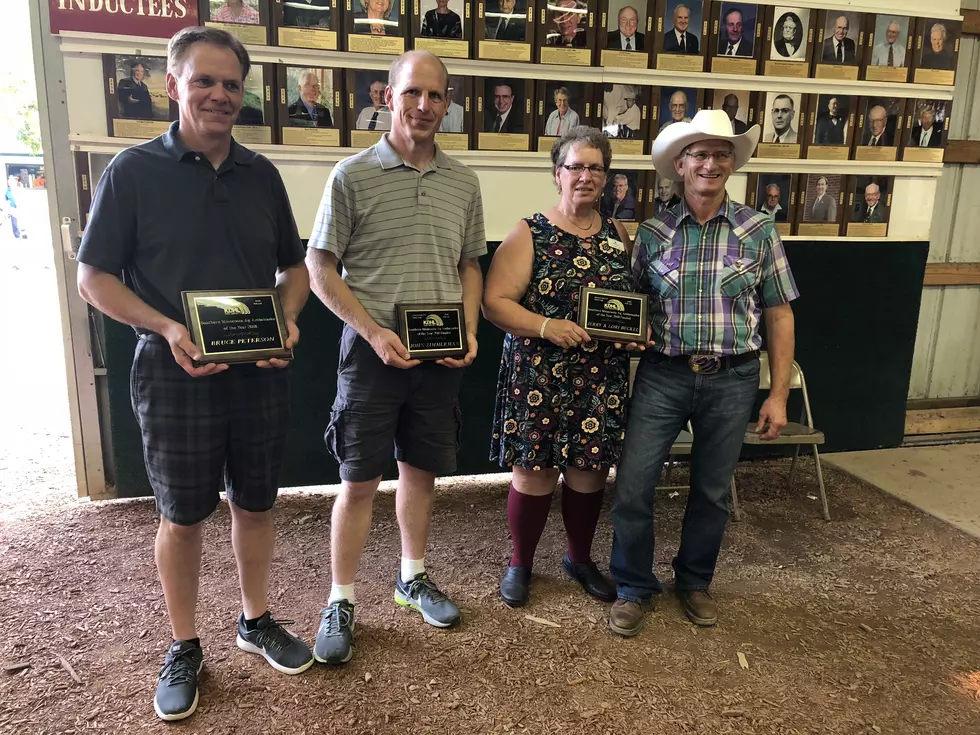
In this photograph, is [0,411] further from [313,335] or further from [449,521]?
[449,521]

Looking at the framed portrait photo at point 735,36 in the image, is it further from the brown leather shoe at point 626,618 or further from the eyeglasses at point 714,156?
the brown leather shoe at point 626,618

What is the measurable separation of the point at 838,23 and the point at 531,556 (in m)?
3.28

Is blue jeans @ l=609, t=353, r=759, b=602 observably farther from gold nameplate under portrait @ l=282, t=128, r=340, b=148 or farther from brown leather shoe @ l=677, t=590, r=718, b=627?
gold nameplate under portrait @ l=282, t=128, r=340, b=148

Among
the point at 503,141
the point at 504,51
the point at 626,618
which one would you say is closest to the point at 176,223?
the point at 626,618

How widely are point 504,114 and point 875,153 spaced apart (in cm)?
219

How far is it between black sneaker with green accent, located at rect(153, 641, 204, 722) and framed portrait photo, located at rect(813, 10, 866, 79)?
13.1ft

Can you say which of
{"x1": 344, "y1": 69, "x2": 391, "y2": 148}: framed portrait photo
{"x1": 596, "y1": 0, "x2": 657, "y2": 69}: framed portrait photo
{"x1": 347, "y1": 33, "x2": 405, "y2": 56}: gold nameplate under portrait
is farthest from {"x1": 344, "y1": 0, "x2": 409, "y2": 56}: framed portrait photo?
{"x1": 596, "y1": 0, "x2": 657, "y2": 69}: framed portrait photo

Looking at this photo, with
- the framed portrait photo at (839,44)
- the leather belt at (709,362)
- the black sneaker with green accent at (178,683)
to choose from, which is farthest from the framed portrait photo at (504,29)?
the black sneaker with green accent at (178,683)

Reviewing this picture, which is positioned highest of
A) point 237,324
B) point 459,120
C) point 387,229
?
point 459,120

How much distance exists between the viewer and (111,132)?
301 centimetres

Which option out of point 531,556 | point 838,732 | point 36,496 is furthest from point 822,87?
point 36,496

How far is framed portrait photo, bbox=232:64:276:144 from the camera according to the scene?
10.2 ft

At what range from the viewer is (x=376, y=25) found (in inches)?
124

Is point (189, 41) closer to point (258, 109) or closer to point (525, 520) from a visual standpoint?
point (258, 109)
